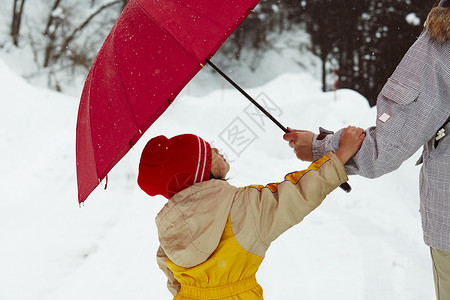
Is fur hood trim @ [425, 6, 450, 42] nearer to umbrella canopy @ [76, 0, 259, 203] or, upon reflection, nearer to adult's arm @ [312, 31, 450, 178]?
Result: adult's arm @ [312, 31, 450, 178]

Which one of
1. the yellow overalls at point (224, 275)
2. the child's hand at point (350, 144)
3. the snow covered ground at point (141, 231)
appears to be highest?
the child's hand at point (350, 144)

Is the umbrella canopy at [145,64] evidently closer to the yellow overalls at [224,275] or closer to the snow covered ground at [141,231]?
the yellow overalls at [224,275]

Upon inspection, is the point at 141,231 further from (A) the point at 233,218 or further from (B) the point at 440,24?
(B) the point at 440,24

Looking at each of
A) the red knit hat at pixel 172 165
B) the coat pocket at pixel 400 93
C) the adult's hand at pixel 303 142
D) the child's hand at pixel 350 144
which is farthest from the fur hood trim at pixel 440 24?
the red knit hat at pixel 172 165

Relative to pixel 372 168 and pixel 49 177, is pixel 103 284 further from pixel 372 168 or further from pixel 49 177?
pixel 49 177

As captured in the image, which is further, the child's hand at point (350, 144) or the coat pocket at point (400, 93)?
Result: the child's hand at point (350, 144)

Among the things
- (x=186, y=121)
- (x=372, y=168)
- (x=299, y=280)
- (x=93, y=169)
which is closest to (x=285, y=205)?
(x=372, y=168)

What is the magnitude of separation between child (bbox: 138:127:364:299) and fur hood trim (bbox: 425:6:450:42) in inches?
18.4

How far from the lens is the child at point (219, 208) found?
1.81 m

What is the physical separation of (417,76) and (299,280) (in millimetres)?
2516

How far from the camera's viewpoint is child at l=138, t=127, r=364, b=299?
1.81m

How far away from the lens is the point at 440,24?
5.21ft

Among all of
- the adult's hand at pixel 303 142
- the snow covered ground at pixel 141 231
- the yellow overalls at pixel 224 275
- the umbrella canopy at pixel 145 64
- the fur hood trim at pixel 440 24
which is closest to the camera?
the fur hood trim at pixel 440 24

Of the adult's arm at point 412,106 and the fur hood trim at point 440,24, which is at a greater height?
the fur hood trim at point 440,24
